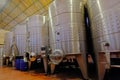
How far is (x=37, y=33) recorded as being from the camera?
4.29m

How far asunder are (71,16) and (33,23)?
6.46 feet

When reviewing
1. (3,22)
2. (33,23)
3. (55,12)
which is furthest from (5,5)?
(55,12)

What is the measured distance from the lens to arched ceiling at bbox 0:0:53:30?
27.7 ft

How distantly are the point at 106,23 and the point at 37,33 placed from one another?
2.76 metres

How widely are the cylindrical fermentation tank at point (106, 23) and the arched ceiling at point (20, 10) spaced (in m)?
5.81

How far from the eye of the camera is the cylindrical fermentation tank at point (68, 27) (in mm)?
2732

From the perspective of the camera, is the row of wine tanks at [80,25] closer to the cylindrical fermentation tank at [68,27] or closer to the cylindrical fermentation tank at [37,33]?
the cylindrical fermentation tank at [68,27]

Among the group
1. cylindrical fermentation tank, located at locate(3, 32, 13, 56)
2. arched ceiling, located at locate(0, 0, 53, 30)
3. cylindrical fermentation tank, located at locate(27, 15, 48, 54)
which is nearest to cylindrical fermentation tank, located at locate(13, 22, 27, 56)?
cylindrical fermentation tank, located at locate(3, 32, 13, 56)

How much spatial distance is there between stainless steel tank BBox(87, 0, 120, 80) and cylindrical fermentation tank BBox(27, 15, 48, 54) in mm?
2237

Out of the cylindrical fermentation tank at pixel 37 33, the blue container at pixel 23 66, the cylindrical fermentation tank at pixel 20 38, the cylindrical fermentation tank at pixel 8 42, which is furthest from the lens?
the cylindrical fermentation tank at pixel 8 42

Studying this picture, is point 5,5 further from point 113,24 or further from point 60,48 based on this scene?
point 113,24

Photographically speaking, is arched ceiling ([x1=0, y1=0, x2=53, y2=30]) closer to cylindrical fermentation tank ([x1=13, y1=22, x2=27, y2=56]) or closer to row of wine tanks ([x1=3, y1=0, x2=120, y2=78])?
cylindrical fermentation tank ([x1=13, y1=22, x2=27, y2=56])

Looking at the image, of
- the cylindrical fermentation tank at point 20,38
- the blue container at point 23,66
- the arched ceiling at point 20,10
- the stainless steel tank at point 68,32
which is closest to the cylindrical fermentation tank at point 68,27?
the stainless steel tank at point 68,32

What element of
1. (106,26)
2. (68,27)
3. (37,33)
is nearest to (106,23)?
(106,26)
